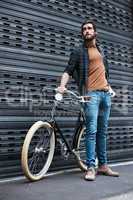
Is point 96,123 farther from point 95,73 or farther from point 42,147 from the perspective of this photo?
point 42,147

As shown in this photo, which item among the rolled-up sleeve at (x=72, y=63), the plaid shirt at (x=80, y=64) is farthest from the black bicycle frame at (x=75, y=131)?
the rolled-up sleeve at (x=72, y=63)

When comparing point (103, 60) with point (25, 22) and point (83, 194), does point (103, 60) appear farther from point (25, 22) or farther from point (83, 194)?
point (83, 194)

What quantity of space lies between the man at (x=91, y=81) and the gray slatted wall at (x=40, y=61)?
56cm

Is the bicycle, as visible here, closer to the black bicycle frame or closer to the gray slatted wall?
the black bicycle frame

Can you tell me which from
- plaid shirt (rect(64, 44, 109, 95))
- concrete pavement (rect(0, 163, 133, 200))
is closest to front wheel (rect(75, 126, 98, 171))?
concrete pavement (rect(0, 163, 133, 200))

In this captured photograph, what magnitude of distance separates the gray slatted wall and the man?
564 mm

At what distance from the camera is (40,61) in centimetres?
668

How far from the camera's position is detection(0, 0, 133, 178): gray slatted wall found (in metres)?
6.13

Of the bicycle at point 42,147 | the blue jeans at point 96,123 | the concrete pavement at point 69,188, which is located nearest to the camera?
the concrete pavement at point 69,188

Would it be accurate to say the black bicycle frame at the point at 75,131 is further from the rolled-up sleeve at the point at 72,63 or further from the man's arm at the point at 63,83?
the rolled-up sleeve at the point at 72,63

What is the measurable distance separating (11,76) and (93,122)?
1234 mm

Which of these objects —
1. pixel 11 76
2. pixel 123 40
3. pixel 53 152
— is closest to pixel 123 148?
pixel 123 40

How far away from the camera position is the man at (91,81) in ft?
20.0

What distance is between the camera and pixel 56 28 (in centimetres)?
706
